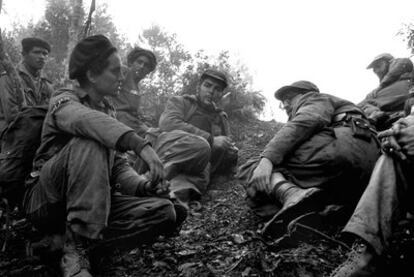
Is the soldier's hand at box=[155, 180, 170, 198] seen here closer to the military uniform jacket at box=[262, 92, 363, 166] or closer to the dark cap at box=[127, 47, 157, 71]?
the military uniform jacket at box=[262, 92, 363, 166]

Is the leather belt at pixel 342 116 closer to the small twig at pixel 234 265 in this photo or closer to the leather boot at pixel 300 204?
the leather boot at pixel 300 204

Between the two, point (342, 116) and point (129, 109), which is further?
point (129, 109)

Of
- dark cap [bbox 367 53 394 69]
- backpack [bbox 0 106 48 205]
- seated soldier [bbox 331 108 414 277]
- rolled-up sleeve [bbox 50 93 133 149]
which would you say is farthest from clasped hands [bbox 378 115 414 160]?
dark cap [bbox 367 53 394 69]

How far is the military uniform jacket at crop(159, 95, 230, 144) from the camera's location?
587cm

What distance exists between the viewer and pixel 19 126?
3.15m

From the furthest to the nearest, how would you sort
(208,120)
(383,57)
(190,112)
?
(383,57) → (208,120) → (190,112)

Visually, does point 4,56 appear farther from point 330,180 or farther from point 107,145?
point 330,180

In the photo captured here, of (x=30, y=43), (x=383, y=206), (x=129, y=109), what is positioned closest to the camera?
(x=383, y=206)

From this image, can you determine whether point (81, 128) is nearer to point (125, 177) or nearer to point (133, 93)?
point (125, 177)

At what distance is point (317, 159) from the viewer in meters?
3.71

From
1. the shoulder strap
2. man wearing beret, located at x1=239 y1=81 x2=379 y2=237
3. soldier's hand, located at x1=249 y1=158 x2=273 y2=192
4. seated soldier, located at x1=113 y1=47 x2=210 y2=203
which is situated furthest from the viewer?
the shoulder strap

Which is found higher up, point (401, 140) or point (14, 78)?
point (401, 140)

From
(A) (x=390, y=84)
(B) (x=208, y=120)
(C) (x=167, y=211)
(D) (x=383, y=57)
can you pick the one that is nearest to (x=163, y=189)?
(C) (x=167, y=211)

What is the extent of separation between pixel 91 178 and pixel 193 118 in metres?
3.71
